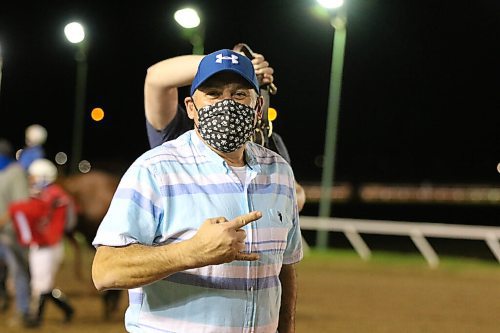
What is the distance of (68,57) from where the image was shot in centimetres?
6562

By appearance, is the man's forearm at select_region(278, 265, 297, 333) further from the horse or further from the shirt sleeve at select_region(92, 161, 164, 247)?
the horse

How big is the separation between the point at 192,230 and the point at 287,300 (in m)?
0.89

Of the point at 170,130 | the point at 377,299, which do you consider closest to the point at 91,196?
the point at 377,299

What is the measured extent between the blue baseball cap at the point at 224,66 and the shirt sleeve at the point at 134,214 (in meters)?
0.43

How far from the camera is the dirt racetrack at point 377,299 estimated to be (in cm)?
984

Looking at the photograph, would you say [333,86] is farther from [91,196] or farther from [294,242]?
[294,242]

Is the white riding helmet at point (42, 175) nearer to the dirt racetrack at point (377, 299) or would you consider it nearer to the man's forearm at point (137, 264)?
the dirt racetrack at point (377, 299)

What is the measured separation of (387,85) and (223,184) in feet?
261

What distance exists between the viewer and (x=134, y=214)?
281cm

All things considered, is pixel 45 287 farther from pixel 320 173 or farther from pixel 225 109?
pixel 320 173

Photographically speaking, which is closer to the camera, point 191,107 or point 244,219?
point 244,219

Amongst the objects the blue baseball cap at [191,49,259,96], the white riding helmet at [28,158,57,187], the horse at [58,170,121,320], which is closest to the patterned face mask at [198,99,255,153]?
the blue baseball cap at [191,49,259,96]

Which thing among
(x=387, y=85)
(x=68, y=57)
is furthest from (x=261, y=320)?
(x=387, y=85)

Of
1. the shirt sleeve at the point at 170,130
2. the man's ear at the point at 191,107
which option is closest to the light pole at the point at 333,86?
the shirt sleeve at the point at 170,130
